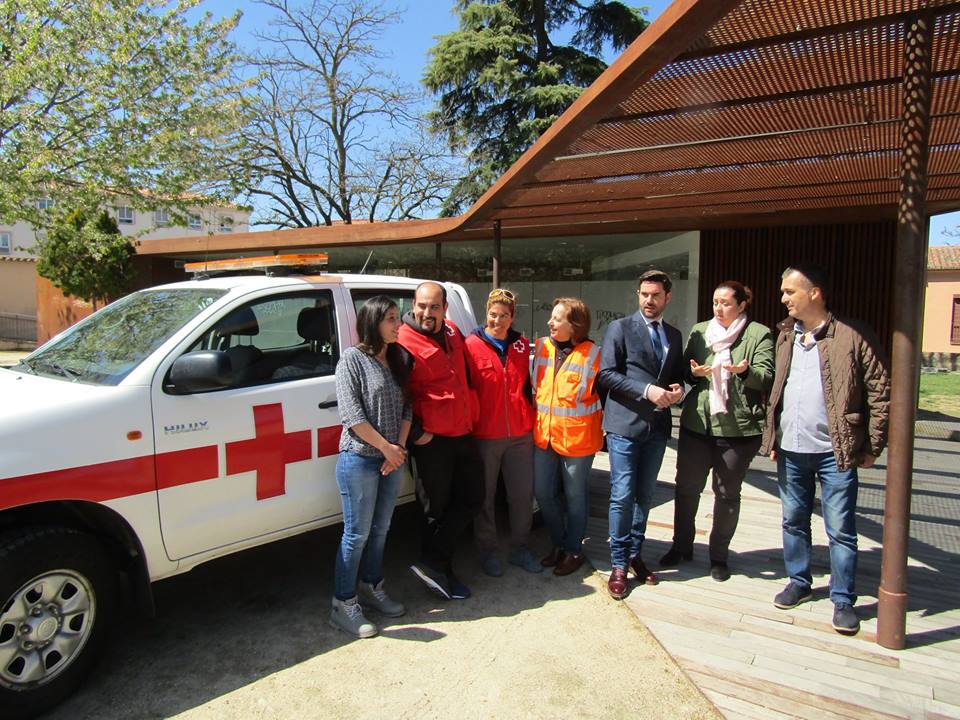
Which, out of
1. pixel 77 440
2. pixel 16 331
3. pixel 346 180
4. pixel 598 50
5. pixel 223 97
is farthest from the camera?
pixel 16 331

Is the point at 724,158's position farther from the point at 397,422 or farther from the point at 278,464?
the point at 278,464

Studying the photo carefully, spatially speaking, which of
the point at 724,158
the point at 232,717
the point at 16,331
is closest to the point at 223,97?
the point at 724,158

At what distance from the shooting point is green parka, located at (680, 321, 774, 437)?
12.4 ft

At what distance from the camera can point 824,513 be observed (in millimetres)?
3547

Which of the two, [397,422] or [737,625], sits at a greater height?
[397,422]

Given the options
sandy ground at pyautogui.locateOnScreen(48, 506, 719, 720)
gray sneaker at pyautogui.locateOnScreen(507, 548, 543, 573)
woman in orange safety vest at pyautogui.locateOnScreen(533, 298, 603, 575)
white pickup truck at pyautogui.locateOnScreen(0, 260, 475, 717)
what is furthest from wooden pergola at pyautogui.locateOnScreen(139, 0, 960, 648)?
white pickup truck at pyautogui.locateOnScreen(0, 260, 475, 717)

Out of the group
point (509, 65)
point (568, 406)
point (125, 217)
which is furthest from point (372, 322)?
point (125, 217)

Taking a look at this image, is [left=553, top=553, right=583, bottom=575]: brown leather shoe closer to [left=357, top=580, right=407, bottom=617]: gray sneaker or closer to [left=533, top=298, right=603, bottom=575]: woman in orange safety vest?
[left=533, top=298, right=603, bottom=575]: woman in orange safety vest

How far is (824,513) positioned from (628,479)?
3.52 ft

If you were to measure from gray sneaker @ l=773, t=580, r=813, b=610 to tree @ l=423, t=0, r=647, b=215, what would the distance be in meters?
18.2

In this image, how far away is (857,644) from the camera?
3.33 m

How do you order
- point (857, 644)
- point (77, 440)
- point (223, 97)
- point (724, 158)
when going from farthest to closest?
1. point (223, 97)
2. point (724, 158)
3. point (857, 644)
4. point (77, 440)

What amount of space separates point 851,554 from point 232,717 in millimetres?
3198

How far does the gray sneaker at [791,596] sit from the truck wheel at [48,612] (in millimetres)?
3558
